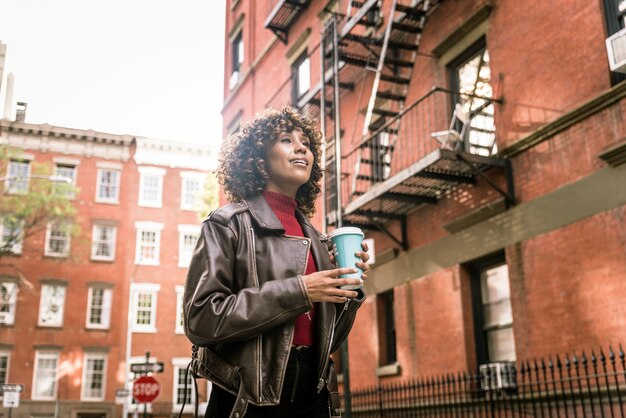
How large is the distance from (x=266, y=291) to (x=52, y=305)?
36.0 metres

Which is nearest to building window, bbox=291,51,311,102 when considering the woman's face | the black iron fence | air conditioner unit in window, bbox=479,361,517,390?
the black iron fence

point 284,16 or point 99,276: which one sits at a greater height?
point 284,16

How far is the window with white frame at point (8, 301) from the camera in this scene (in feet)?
112

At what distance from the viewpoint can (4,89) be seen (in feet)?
109

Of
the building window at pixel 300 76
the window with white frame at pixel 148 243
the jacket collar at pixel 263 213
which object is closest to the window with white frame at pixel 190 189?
the window with white frame at pixel 148 243

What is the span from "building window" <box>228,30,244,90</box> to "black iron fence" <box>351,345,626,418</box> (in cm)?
1531

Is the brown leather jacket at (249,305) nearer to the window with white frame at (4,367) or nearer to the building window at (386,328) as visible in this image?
the building window at (386,328)

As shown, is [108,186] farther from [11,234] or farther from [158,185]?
[11,234]

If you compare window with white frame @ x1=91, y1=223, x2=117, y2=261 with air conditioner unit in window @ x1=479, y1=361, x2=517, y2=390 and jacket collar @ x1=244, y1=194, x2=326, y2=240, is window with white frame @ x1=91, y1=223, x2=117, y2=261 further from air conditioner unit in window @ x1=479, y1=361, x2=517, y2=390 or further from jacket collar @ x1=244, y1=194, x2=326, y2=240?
jacket collar @ x1=244, y1=194, x2=326, y2=240

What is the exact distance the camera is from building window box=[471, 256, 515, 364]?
11.2 metres

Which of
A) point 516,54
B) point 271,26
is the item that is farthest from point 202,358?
point 271,26

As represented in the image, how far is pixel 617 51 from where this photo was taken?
8422mm

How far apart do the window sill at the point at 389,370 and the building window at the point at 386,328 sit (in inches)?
10.4

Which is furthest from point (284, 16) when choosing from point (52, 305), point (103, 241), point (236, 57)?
point (52, 305)
